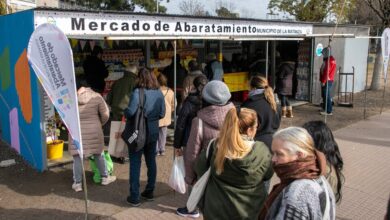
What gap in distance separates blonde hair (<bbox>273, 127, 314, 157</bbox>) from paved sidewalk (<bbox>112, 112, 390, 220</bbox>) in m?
2.88

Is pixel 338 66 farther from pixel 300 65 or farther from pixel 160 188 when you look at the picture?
pixel 160 188

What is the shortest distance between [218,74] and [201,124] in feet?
20.0

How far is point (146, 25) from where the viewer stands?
707cm

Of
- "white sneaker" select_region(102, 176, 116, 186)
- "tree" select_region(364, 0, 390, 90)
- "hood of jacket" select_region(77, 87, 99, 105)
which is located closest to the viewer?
"hood of jacket" select_region(77, 87, 99, 105)

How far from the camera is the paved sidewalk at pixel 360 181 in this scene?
5121 millimetres

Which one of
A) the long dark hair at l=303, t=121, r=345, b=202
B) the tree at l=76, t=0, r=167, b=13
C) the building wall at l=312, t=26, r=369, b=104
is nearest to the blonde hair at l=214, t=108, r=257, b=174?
the long dark hair at l=303, t=121, r=345, b=202

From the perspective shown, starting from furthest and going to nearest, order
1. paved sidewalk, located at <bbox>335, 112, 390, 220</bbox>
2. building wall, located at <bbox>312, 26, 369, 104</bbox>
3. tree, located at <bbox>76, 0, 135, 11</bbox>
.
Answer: tree, located at <bbox>76, 0, 135, 11</bbox> < building wall, located at <bbox>312, 26, 369, 104</bbox> < paved sidewalk, located at <bbox>335, 112, 390, 220</bbox>

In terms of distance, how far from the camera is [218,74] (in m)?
10.0

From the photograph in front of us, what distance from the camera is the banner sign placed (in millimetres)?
6066

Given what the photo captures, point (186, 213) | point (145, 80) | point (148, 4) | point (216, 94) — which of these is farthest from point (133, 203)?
point (148, 4)

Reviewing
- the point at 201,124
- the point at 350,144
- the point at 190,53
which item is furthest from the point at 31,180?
the point at 190,53

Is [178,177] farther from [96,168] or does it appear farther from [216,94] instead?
[96,168]

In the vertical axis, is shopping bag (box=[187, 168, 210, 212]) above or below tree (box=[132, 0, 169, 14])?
below

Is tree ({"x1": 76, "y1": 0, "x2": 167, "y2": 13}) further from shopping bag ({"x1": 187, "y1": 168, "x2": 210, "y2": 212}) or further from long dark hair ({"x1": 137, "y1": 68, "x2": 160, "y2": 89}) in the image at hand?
shopping bag ({"x1": 187, "y1": 168, "x2": 210, "y2": 212})
